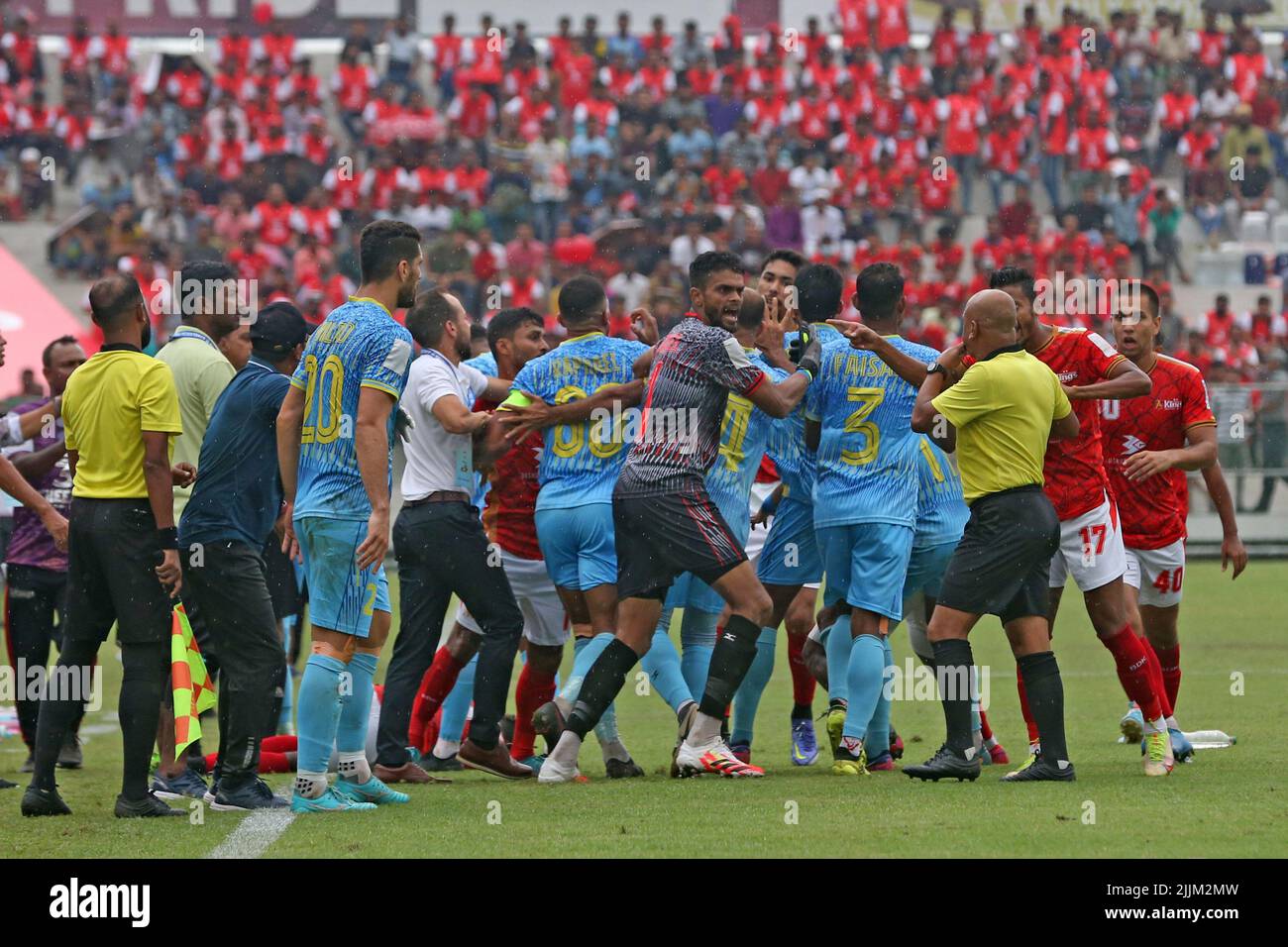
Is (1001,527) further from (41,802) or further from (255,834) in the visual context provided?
(41,802)

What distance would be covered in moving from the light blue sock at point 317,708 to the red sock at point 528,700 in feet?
6.16

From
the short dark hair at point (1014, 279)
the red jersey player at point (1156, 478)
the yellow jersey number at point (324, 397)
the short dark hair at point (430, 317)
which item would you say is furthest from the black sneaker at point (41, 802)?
the red jersey player at point (1156, 478)

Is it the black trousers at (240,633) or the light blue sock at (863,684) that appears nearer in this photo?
the black trousers at (240,633)

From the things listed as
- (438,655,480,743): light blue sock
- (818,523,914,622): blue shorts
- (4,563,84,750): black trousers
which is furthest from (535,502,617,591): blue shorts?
(4,563,84,750): black trousers

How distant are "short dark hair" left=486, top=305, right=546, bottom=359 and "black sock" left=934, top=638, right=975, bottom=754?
280 cm

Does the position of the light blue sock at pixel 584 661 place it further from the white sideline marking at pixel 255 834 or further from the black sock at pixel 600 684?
the white sideline marking at pixel 255 834

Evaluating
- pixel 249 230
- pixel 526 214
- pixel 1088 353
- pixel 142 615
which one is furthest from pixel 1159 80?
pixel 142 615

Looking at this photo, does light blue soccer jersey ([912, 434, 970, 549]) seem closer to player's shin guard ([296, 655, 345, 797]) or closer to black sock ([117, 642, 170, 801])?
player's shin guard ([296, 655, 345, 797])

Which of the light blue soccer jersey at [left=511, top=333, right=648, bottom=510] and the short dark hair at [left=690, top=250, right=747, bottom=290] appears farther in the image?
the light blue soccer jersey at [left=511, top=333, right=648, bottom=510]

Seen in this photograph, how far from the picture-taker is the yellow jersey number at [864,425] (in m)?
8.66

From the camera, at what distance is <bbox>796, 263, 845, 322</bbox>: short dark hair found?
8898 millimetres

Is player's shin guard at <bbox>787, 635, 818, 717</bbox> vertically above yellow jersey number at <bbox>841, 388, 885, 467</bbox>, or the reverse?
yellow jersey number at <bbox>841, 388, 885, 467</bbox>

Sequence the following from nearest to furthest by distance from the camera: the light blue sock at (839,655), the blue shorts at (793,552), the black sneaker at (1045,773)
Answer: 1. the black sneaker at (1045,773)
2. the light blue sock at (839,655)
3. the blue shorts at (793,552)
